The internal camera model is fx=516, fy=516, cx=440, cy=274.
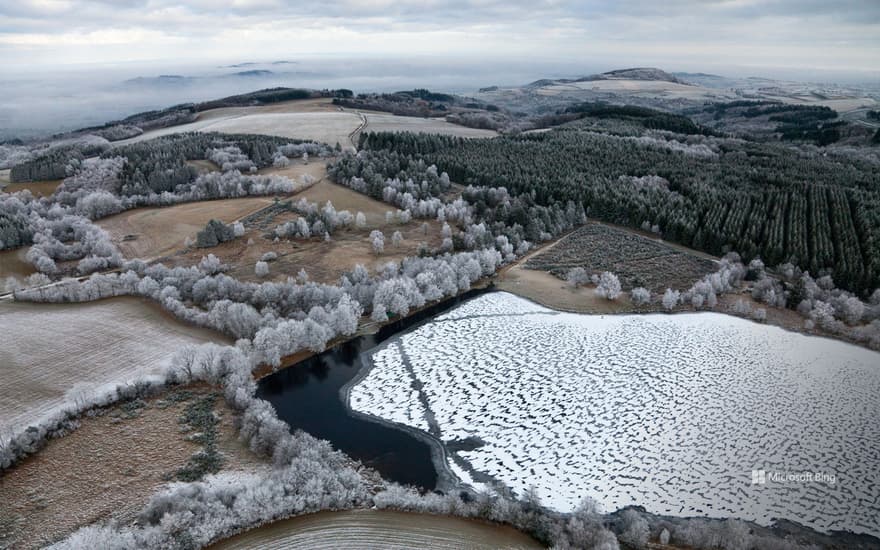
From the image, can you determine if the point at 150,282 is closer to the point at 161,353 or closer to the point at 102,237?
the point at 161,353

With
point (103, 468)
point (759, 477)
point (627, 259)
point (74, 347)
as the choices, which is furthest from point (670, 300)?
point (74, 347)

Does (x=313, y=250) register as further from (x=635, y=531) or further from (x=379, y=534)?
(x=635, y=531)

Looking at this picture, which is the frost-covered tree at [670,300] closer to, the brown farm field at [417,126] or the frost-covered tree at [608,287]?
the frost-covered tree at [608,287]

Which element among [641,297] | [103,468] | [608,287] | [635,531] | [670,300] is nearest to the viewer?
[635,531]

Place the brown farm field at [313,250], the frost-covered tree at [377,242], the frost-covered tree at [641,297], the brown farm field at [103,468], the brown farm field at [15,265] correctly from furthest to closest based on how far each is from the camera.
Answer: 1. the frost-covered tree at [377,242]
2. the brown farm field at [313,250]
3. the brown farm field at [15,265]
4. the frost-covered tree at [641,297]
5. the brown farm field at [103,468]

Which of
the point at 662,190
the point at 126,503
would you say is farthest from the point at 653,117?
the point at 126,503

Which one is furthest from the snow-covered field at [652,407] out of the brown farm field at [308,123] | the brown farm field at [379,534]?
the brown farm field at [308,123]
